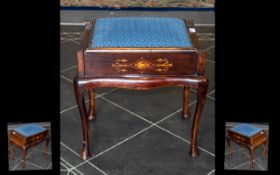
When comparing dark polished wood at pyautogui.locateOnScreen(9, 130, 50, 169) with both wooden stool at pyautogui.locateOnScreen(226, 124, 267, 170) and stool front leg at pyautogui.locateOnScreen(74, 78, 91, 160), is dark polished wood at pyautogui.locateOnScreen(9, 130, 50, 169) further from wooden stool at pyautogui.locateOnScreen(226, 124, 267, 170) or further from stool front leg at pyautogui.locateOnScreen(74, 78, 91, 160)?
wooden stool at pyautogui.locateOnScreen(226, 124, 267, 170)

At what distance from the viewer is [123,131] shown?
7.59 feet

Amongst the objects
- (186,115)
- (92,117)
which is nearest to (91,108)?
(92,117)

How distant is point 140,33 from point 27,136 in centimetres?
63

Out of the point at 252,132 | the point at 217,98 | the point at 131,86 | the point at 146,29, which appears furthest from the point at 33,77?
the point at 252,132

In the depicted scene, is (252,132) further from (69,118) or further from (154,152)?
(69,118)

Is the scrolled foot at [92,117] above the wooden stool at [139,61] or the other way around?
the other way around

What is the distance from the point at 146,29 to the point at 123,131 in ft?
1.89

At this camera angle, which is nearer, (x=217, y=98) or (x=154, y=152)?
(x=217, y=98)

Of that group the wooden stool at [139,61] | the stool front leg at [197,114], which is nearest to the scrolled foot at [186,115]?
the stool front leg at [197,114]

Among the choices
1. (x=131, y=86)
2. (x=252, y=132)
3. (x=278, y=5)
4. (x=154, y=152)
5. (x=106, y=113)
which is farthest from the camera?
(x=106, y=113)

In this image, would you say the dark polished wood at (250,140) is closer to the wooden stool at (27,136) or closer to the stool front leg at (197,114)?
the stool front leg at (197,114)

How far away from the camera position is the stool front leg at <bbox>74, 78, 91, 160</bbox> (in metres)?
1.91

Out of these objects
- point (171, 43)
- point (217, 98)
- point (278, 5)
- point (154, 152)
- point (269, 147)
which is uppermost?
point (278, 5)

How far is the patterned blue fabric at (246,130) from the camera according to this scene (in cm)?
178
